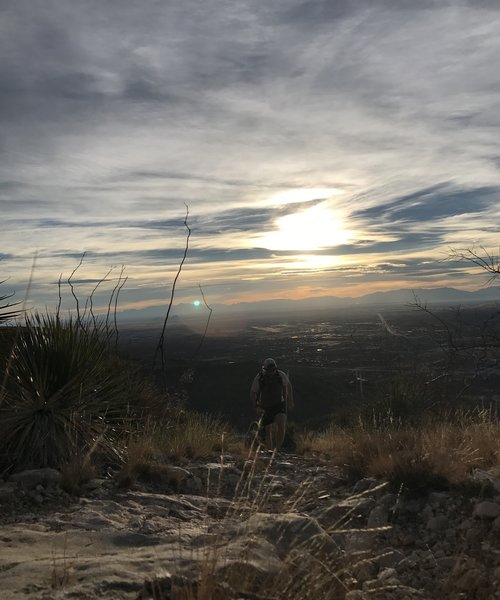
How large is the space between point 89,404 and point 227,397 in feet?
136

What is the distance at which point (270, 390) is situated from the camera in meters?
9.83

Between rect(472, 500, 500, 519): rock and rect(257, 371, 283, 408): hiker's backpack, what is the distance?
16.8ft

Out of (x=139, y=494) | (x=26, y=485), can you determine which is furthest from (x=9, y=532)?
(x=139, y=494)

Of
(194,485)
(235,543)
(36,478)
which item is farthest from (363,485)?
(36,478)

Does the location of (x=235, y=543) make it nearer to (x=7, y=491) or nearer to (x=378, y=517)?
(x=378, y=517)

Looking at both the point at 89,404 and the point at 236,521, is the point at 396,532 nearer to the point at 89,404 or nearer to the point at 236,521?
the point at 236,521

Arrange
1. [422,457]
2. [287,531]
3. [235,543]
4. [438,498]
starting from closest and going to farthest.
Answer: [235,543] < [287,531] < [438,498] < [422,457]

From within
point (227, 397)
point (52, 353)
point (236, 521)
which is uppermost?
point (52, 353)

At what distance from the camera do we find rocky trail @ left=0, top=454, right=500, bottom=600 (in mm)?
3068

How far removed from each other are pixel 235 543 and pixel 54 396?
3508 mm

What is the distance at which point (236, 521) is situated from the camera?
447 centimetres

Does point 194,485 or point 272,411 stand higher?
point 272,411

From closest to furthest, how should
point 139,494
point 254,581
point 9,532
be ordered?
point 254,581
point 9,532
point 139,494

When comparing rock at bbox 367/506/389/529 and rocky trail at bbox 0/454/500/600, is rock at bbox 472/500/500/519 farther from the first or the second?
rock at bbox 367/506/389/529
